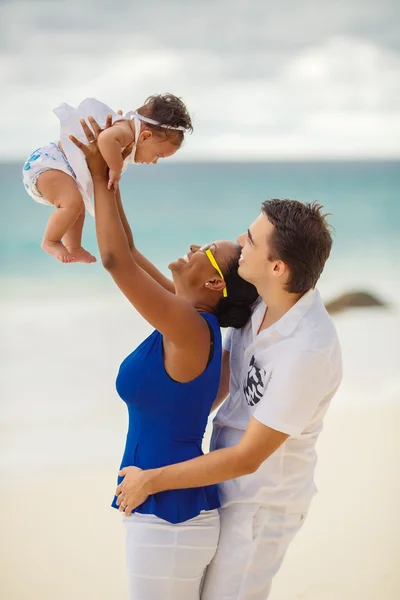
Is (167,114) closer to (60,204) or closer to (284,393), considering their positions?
(60,204)

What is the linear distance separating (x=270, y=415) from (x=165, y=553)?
15.3 inches

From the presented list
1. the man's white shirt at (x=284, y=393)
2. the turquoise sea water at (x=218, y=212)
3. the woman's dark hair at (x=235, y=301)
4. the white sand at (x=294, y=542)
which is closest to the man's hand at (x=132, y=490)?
the man's white shirt at (x=284, y=393)

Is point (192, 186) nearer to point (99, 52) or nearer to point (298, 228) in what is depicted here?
point (99, 52)

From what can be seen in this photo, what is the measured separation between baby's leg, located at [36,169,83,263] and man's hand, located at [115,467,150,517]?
0.62 m

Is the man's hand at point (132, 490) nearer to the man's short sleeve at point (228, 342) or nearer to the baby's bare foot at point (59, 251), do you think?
the man's short sleeve at point (228, 342)

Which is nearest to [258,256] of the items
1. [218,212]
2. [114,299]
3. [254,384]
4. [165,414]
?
[254,384]

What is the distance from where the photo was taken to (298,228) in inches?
67.1

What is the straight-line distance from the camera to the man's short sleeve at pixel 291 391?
5.43 ft

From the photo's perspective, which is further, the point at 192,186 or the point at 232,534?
the point at 192,186

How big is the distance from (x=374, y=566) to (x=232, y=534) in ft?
5.81

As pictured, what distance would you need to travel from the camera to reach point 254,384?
5.81 feet

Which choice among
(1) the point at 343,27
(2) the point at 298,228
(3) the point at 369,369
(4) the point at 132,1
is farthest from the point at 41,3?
(2) the point at 298,228

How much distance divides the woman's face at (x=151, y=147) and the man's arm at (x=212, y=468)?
0.86m

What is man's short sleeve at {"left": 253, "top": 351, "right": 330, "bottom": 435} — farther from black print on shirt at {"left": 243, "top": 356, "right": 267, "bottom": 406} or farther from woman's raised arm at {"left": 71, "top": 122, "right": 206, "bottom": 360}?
woman's raised arm at {"left": 71, "top": 122, "right": 206, "bottom": 360}
